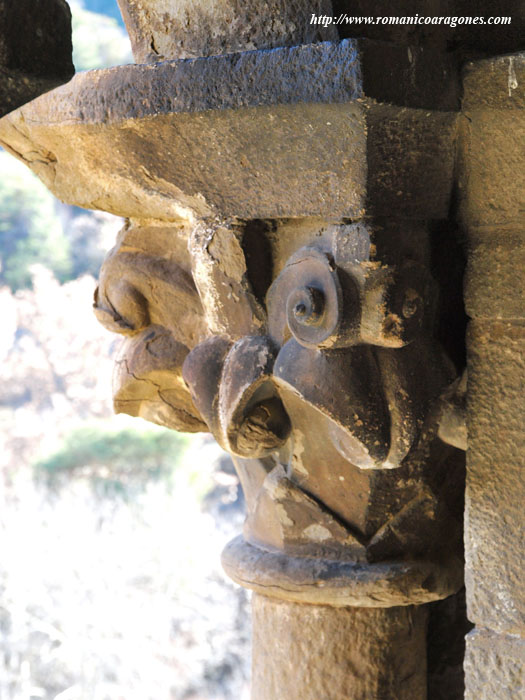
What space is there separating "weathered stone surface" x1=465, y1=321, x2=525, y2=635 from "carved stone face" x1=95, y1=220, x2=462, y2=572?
54 millimetres

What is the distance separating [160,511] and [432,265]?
14.0 feet

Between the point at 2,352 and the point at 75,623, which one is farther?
the point at 2,352

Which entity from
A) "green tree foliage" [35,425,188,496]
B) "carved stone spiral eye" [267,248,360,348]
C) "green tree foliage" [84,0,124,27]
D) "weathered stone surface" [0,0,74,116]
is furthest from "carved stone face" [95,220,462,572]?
"green tree foliage" [84,0,124,27]

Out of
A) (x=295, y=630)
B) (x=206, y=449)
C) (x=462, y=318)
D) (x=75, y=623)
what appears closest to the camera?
(x=462, y=318)

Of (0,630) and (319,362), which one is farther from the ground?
(319,362)

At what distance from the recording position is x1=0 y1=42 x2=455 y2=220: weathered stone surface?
3.12 feet

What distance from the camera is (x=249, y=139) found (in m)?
1.03

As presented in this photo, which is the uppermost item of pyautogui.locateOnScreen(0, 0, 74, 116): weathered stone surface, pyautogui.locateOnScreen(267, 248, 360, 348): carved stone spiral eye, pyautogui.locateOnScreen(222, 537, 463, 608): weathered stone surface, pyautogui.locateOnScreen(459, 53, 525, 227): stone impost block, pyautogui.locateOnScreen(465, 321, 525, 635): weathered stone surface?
pyautogui.locateOnScreen(0, 0, 74, 116): weathered stone surface

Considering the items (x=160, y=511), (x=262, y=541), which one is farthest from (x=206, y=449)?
(x=262, y=541)

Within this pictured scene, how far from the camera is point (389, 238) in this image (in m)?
1.01

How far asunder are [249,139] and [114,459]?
448 centimetres

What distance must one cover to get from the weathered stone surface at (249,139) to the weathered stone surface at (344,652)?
22.3 inches

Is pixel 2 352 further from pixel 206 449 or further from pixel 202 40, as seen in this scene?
pixel 202 40

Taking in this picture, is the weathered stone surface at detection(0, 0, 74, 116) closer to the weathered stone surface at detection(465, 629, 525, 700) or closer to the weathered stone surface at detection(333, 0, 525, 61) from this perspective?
the weathered stone surface at detection(333, 0, 525, 61)
